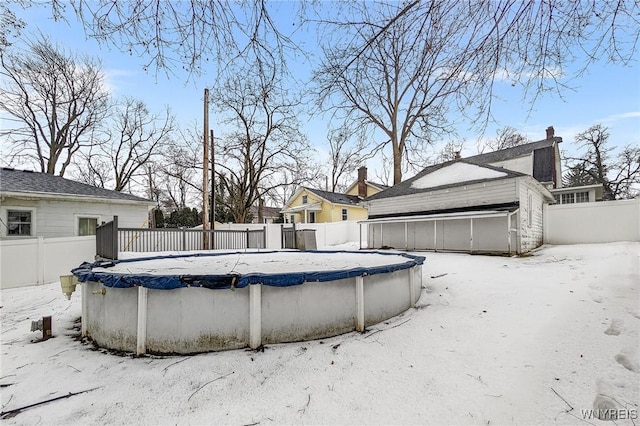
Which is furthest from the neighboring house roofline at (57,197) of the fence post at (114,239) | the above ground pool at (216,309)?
the above ground pool at (216,309)

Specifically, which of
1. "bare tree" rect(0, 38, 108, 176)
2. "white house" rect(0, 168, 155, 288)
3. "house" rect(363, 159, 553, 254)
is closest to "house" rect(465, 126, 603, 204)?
"house" rect(363, 159, 553, 254)

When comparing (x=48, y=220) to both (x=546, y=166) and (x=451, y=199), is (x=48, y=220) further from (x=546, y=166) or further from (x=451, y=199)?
(x=546, y=166)

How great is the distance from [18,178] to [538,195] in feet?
69.8

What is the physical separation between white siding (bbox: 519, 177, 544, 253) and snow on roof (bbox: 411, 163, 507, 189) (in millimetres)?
1046

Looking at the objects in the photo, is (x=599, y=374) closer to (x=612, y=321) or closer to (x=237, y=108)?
(x=612, y=321)

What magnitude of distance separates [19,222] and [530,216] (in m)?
19.0

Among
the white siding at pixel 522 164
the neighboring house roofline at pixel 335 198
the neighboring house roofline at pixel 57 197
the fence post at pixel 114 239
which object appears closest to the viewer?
the fence post at pixel 114 239

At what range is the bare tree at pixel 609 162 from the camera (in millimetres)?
21297

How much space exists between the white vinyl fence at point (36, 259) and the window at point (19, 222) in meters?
3.43

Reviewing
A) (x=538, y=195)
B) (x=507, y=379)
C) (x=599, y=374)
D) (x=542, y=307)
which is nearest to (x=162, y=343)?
(x=507, y=379)

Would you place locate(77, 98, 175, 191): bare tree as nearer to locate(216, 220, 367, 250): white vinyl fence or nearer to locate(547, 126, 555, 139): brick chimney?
locate(216, 220, 367, 250): white vinyl fence

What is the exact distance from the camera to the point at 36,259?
7.80m

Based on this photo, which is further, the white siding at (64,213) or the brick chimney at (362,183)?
the brick chimney at (362,183)

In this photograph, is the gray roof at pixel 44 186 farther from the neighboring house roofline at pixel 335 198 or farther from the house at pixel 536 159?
the house at pixel 536 159
